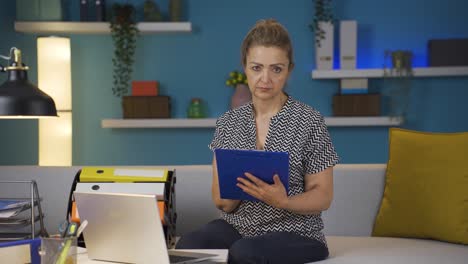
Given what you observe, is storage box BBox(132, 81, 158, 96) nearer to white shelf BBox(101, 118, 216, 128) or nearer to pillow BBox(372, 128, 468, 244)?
white shelf BBox(101, 118, 216, 128)

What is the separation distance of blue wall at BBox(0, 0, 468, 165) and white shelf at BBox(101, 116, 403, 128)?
0.18 meters

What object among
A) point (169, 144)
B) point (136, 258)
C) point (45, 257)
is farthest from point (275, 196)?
point (169, 144)

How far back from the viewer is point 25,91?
6.75 ft

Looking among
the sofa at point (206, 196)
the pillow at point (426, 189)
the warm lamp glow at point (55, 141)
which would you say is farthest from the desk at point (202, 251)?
the warm lamp glow at point (55, 141)

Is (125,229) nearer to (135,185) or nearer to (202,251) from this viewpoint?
(202,251)

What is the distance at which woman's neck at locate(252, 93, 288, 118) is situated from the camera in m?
2.32

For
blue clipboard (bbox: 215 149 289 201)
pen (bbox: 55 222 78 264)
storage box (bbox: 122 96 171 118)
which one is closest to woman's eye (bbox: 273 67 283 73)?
blue clipboard (bbox: 215 149 289 201)

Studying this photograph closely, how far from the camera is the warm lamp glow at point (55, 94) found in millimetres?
4492

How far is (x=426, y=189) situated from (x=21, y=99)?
60.9 inches

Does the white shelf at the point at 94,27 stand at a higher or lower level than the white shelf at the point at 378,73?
higher

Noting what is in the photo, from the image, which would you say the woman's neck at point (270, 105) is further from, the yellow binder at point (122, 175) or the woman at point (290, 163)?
the yellow binder at point (122, 175)

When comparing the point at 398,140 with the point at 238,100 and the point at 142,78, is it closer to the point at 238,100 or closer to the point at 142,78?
the point at 238,100

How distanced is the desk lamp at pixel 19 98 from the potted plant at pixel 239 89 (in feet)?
8.92

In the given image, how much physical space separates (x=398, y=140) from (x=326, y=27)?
226 centimetres
